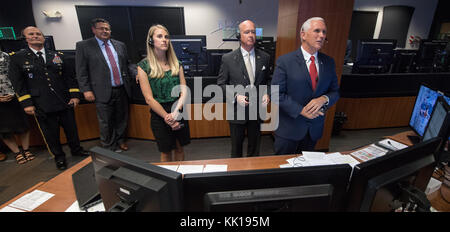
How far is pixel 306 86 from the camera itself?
5.41ft

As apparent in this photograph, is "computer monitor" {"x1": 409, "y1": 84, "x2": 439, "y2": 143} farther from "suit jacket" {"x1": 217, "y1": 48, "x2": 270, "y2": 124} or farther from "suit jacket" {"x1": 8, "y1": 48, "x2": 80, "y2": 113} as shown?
"suit jacket" {"x1": 8, "y1": 48, "x2": 80, "y2": 113}

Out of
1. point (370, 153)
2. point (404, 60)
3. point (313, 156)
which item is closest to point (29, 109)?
point (313, 156)

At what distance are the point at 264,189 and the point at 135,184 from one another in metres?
0.40

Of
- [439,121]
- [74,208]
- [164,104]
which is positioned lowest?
[74,208]

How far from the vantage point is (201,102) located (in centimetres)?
319

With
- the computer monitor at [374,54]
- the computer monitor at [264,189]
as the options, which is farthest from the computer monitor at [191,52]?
the computer monitor at [264,189]

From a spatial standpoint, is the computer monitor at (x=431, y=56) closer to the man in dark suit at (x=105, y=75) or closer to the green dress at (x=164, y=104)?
the green dress at (x=164, y=104)

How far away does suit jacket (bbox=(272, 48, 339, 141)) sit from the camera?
1.63 meters

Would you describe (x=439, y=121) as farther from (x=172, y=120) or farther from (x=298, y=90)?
(x=172, y=120)

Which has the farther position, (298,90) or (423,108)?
(298,90)

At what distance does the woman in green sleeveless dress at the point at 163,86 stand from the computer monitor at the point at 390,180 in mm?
1480

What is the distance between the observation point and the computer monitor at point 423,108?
139 cm
